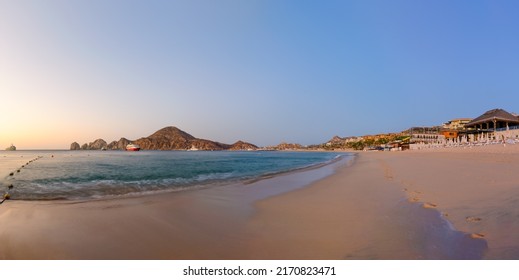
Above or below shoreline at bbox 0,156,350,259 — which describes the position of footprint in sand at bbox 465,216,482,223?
above

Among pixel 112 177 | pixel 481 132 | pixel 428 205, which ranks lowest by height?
pixel 112 177

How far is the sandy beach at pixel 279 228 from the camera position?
402 cm

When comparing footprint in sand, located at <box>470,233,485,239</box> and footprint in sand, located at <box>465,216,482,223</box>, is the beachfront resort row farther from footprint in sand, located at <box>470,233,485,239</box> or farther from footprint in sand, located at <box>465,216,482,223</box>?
footprint in sand, located at <box>470,233,485,239</box>

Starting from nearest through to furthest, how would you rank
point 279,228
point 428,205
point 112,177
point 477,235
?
point 477,235 → point 279,228 → point 428,205 → point 112,177

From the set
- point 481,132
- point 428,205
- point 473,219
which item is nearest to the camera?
point 473,219

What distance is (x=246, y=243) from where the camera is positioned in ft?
14.8

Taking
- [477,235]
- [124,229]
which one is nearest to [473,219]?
[477,235]

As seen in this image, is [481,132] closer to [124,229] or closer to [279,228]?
[279,228]

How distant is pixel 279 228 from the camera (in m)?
5.41

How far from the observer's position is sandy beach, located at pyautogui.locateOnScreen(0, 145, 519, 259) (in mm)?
4023

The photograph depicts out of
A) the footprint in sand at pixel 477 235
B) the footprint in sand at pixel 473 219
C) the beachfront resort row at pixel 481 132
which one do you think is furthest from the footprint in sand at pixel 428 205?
the beachfront resort row at pixel 481 132

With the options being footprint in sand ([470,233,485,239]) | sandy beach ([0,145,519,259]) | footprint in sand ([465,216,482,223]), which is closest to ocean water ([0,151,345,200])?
sandy beach ([0,145,519,259])

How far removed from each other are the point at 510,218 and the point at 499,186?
3.65 m
